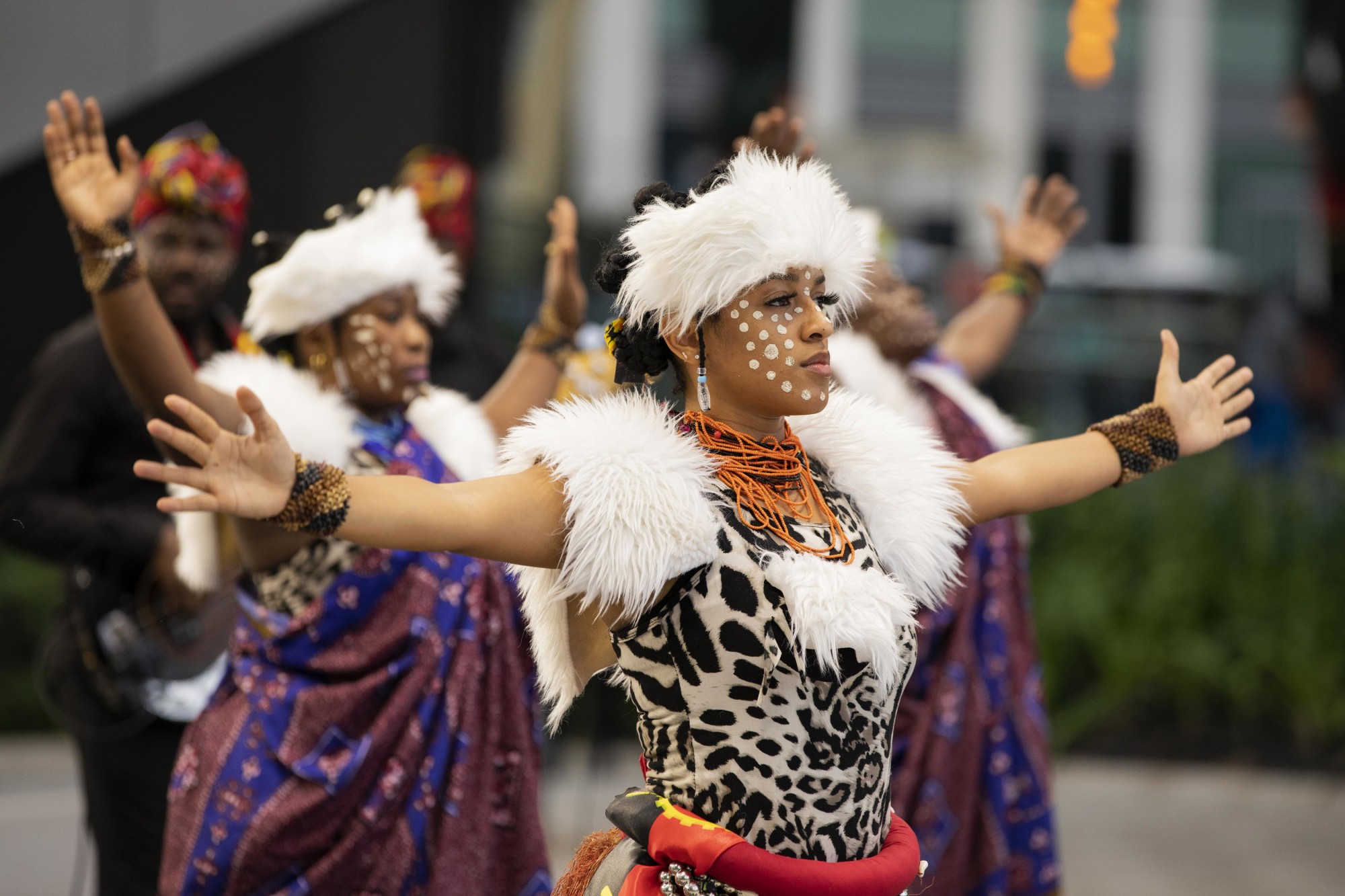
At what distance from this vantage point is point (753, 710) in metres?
2.33

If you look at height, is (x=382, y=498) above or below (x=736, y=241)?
below

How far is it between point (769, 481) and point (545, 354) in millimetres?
1571

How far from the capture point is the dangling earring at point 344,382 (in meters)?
3.44

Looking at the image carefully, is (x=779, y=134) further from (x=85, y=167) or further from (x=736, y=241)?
(x=85, y=167)

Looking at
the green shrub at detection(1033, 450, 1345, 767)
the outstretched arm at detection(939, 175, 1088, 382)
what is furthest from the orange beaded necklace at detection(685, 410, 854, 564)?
the green shrub at detection(1033, 450, 1345, 767)

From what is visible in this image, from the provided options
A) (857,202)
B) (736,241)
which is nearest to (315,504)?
(736,241)

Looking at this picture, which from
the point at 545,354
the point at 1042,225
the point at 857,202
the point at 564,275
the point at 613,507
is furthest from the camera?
the point at 857,202

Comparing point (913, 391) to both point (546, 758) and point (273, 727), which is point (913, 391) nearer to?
point (273, 727)

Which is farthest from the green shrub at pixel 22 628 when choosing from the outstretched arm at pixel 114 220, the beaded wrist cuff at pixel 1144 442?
the beaded wrist cuff at pixel 1144 442

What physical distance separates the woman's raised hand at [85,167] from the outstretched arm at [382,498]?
86cm

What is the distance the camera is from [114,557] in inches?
160

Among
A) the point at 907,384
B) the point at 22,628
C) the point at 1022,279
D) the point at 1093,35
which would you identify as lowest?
the point at 22,628

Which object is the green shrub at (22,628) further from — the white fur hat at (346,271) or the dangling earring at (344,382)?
the dangling earring at (344,382)

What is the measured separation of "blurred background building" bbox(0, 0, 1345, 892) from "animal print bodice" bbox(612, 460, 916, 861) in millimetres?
2516
